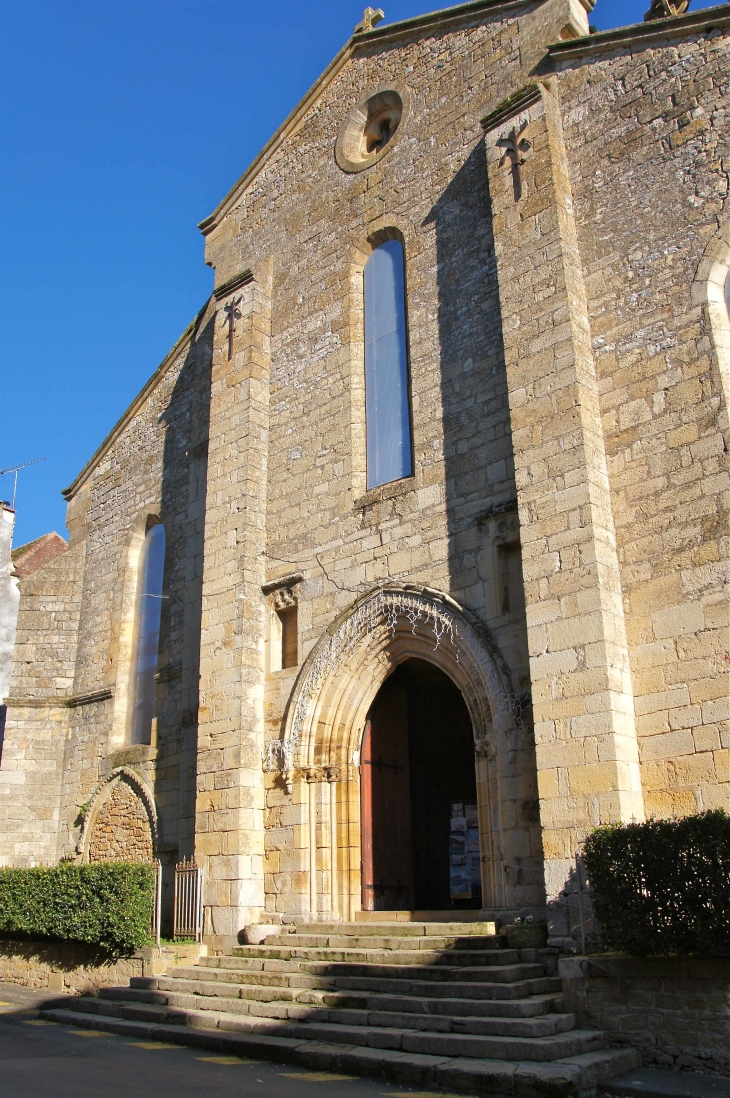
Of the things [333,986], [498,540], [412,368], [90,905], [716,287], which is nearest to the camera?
[333,986]

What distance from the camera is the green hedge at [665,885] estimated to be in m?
6.40

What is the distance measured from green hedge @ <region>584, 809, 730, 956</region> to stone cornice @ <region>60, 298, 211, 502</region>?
438 inches

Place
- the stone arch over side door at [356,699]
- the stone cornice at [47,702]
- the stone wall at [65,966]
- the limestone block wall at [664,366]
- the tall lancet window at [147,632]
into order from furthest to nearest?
the stone cornice at [47,702] → the tall lancet window at [147,632] → the stone wall at [65,966] → the stone arch over side door at [356,699] → the limestone block wall at [664,366]

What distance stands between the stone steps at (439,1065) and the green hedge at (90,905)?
2.68 meters

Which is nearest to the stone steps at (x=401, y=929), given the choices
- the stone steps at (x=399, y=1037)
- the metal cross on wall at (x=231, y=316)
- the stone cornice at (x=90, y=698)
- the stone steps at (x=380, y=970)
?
the stone steps at (x=380, y=970)

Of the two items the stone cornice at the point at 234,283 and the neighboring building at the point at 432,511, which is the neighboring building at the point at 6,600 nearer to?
the neighboring building at the point at 432,511

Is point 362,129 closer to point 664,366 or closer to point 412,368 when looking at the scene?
point 412,368

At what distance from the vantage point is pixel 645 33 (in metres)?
10.1

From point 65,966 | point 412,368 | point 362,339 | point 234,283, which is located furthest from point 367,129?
point 65,966

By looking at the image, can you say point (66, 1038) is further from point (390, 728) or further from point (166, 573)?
point (166, 573)

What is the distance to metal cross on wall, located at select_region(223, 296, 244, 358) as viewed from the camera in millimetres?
13500

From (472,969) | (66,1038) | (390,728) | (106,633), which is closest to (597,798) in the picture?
(472,969)

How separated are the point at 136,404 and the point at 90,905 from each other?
860cm

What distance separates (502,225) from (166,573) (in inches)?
286
